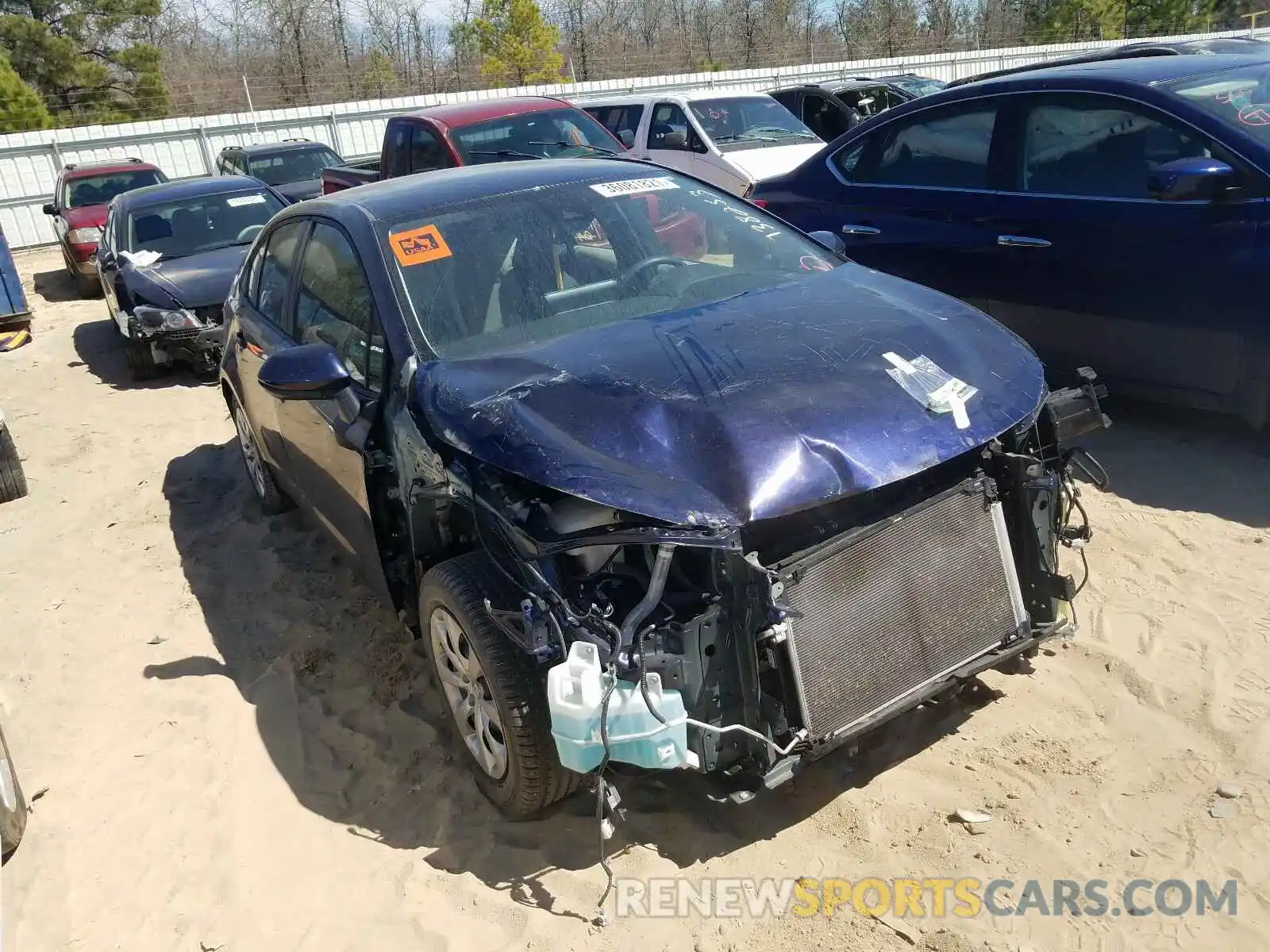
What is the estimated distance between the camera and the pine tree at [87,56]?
28.8 m

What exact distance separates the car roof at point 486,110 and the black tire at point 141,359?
3309 millimetres

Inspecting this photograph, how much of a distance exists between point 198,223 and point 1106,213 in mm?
8112

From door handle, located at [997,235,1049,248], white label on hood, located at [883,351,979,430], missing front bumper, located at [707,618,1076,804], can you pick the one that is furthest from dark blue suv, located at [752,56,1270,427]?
missing front bumper, located at [707,618,1076,804]

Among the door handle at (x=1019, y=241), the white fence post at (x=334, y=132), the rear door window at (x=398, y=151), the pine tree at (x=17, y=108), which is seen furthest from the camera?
the pine tree at (x=17, y=108)

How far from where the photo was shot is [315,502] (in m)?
4.38

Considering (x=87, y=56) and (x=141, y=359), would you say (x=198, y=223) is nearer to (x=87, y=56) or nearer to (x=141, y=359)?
(x=141, y=359)

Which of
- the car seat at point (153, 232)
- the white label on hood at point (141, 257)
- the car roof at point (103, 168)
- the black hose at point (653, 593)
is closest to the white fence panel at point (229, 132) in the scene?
the car roof at point (103, 168)

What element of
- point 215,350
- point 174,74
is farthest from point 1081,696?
point 174,74

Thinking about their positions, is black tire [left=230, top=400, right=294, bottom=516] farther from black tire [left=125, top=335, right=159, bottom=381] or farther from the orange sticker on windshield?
black tire [left=125, top=335, right=159, bottom=381]

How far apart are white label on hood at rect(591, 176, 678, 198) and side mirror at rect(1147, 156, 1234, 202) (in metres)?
2.09

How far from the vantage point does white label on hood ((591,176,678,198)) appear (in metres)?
3.98

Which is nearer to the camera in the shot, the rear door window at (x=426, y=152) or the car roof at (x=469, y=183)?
the car roof at (x=469, y=183)

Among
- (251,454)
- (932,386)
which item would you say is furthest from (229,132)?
(932,386)

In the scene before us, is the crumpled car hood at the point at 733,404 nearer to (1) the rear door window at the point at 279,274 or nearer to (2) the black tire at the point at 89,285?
(1) the rear door window at the point at 279,274
